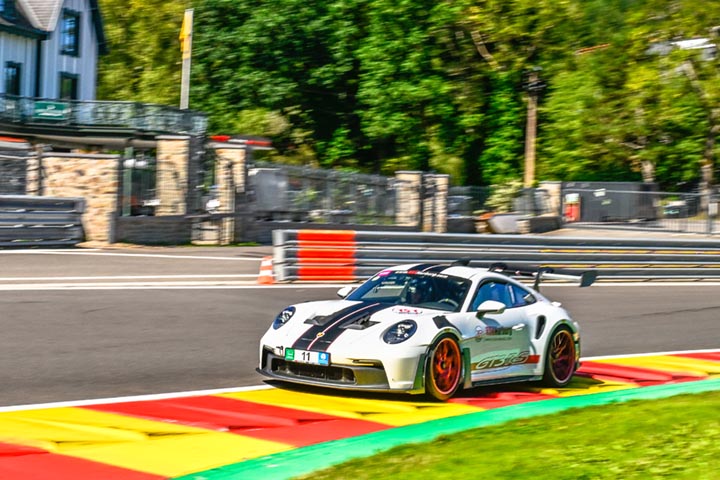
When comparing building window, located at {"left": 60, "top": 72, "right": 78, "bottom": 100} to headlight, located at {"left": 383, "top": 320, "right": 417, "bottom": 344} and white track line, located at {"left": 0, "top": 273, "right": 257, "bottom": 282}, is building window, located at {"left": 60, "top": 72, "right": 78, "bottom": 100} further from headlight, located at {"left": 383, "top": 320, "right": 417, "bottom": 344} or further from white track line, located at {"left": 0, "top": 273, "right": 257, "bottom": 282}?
headlight, located at {"left": 383, "top": 320, "right": 417, "bottom": 344}

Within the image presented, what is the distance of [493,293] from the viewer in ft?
35.2

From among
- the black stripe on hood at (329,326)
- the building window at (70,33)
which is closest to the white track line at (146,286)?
the black stripe on hood at (329,326)

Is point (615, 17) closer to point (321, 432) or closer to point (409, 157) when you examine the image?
point (409, 157)

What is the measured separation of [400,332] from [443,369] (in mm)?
590

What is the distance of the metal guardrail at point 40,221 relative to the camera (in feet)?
74.3

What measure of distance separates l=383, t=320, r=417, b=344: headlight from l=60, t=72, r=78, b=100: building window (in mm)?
39028

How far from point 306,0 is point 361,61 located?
11.7ft

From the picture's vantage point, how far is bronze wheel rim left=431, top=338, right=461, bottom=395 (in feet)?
31.4

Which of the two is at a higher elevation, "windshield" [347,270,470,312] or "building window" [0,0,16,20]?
"building window" [0,0,16,20]

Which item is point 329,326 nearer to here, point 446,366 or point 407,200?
point 446,366

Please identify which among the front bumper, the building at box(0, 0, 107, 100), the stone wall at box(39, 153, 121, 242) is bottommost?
the front bumper

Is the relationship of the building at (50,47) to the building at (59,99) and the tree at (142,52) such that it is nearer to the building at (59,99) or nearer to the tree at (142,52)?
the building at (59,99)

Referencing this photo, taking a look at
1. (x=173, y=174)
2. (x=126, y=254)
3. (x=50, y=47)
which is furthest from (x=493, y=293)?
(x=50, y=47)

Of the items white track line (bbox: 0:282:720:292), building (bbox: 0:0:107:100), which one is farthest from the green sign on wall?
Result: white track line (bbox: 0:282:720:292)
